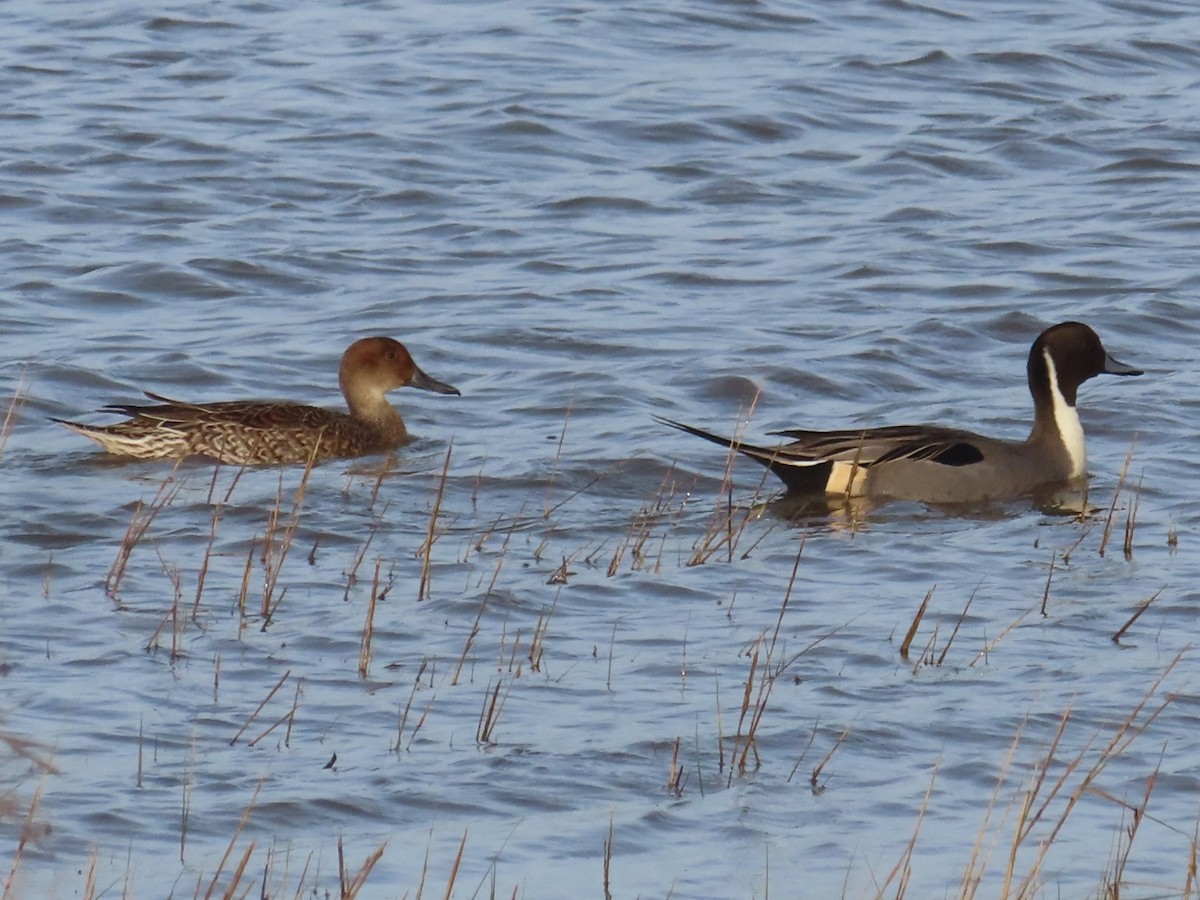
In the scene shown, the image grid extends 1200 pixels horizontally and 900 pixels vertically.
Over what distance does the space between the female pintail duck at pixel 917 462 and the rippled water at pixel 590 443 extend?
0.17m

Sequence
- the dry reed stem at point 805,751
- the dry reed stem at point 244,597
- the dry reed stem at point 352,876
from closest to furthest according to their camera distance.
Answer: the dry reed stem at point 352,876 → the dry reed stem at point 805,751 → the dry reed stem at point 244,597

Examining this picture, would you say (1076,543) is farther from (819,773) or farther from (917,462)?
(819,773)

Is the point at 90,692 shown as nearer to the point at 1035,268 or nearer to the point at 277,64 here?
the point at 1035,268

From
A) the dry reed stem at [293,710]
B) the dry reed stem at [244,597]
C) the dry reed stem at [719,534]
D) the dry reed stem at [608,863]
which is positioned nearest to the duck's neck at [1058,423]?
the dry reed stem at [719,534]

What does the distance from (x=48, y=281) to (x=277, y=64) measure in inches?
221

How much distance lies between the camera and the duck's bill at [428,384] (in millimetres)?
10273

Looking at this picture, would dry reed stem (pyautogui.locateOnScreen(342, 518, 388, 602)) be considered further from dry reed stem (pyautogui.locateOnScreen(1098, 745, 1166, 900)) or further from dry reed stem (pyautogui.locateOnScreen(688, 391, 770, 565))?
dry reed stem (pyautogui.locateOnScreen(1098, 745, 1166, 900))

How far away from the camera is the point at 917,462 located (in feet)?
29.7

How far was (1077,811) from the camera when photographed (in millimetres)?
5320

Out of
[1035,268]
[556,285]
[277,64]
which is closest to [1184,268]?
[1035,268]

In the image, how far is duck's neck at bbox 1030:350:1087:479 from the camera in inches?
373

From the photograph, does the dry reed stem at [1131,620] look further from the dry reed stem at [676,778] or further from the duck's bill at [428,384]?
the duck's bill at [428,384]

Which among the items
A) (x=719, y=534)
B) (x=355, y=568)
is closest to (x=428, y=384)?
(x=719, y=534)

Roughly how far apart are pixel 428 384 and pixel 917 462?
2.33 m
